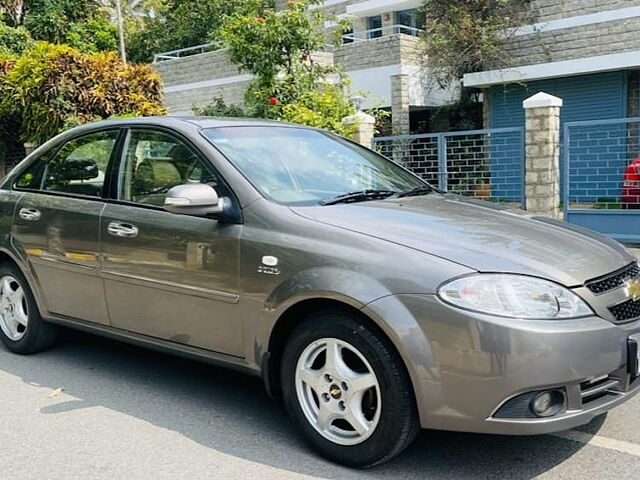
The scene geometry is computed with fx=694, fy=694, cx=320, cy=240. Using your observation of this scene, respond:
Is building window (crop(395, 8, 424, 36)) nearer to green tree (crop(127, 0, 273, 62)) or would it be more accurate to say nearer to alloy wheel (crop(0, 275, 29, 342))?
green tree (crop(127, 0, 273, 62))

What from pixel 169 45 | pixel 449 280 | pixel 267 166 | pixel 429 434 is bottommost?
pixel 429 434

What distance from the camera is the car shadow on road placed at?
334 cm

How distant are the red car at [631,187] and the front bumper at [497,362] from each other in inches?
266

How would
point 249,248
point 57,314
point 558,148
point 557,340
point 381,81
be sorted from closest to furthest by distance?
point 557,340
point 249,248
point 57,314
point 558,148
point 381,81

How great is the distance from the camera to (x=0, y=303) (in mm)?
5414

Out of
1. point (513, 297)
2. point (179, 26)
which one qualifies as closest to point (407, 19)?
point (179, 26)

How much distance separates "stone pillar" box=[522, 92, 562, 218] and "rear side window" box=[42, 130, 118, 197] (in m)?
6.37

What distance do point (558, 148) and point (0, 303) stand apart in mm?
7416

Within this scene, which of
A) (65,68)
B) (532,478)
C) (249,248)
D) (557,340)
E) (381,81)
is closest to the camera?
(557,340)

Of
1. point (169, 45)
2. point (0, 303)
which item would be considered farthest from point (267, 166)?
point (169, 45)

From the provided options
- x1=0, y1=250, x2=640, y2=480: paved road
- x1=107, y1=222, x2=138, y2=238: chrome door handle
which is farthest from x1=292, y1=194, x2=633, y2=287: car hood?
x1=107, y1=222, x2=138, y2=238: chrome door handle

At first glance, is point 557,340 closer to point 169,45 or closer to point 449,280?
point 449,280

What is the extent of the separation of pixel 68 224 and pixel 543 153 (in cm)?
686

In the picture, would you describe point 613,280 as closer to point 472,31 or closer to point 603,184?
point 603,184
